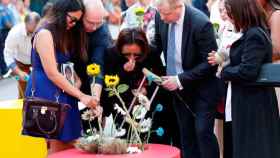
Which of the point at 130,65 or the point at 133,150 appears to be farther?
the point at 130,65

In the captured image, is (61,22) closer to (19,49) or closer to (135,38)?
(135,38)

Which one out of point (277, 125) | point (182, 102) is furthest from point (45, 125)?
point (277, 125)

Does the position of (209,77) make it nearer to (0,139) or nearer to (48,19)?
(48,19)

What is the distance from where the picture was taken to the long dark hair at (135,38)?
5.13 m

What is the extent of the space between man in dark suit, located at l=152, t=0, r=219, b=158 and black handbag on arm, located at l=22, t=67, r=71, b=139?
0.84m

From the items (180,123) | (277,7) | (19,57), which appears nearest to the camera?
(277,7)

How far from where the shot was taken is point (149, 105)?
494 centimetres

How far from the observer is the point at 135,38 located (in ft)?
16.8

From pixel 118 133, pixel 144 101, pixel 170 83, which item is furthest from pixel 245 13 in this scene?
pixel 118 133

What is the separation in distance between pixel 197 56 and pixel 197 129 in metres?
0.51

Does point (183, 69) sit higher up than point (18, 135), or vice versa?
point (183, 69)

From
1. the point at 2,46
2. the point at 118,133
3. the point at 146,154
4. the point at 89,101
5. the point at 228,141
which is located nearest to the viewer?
the point at 146,154

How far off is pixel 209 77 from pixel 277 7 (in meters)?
0.68

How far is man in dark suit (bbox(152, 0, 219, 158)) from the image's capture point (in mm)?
4996
